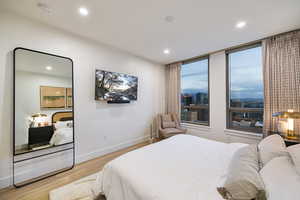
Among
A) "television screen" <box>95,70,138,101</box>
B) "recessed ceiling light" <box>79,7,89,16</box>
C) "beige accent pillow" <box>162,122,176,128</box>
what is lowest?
"beige accent pillow" <box>162,122,176,128</box>

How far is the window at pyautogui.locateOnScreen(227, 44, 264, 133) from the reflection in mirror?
12.5 feet

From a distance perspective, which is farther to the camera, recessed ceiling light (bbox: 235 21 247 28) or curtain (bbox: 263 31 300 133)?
curtain (bbox: 263 31 300 133)

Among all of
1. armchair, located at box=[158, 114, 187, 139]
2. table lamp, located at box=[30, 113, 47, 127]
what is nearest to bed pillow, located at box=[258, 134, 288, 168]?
armchair, located at box=[158, 114, 187, 139]

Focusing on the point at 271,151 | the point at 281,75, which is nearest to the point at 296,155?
the point at 271,151

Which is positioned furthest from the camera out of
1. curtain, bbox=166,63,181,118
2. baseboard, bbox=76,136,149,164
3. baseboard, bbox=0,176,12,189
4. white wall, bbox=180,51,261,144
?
curtain, bbox=166,63,181,118

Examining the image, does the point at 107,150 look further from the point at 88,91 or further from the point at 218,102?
the point at 218,102

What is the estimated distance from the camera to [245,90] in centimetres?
302

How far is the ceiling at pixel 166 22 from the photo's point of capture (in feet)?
5.61

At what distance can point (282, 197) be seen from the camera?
770 millimetres

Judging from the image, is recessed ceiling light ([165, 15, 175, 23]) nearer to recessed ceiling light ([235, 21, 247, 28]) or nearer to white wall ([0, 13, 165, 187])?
recessed ceiling light ([235, 21, 247, 28])

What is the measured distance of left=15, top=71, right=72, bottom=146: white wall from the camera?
6.30 ft

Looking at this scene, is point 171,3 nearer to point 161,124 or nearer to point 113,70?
point 113,70

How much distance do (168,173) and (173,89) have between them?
3270 millimetres

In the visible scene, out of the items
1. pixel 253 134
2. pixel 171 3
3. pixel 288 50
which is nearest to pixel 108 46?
pixel 171 3
